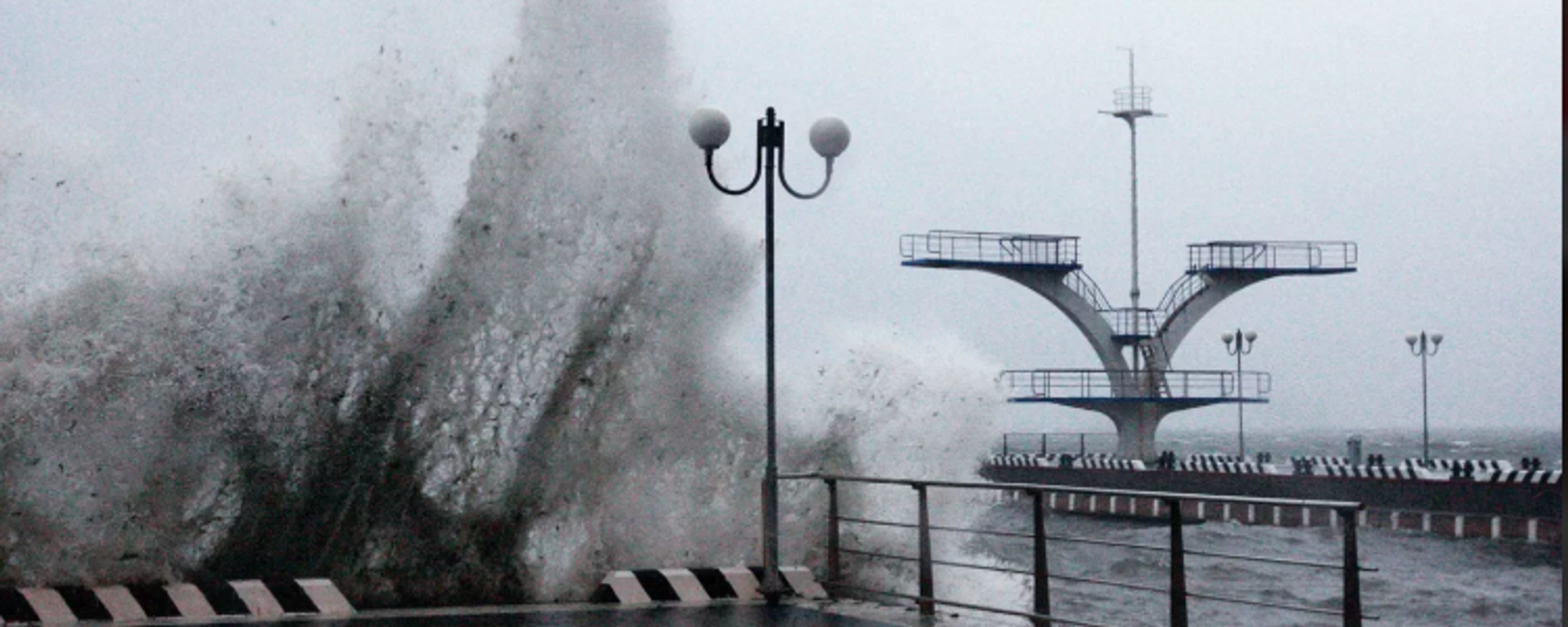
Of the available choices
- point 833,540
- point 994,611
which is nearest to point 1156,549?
point 994,611


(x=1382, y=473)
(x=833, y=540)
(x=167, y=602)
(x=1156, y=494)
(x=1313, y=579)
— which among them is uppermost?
(x=1156, y=494)

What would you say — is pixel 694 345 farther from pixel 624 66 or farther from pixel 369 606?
pixel 369 606

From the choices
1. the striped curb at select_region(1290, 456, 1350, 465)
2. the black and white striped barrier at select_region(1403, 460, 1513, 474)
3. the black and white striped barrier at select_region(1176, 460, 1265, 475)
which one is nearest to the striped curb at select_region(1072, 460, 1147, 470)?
the black and white striped barrier at select_region(1176, 460, 1265, 475)

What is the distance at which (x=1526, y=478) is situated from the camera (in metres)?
42.6

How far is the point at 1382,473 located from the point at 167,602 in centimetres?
4144

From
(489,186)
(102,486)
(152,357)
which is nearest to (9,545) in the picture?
(102,486)

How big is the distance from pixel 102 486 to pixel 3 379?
107 centimetres

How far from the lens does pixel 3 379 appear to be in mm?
14602

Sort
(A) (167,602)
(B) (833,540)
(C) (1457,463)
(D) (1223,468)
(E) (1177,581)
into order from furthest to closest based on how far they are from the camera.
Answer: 1. (D) (1223,468)
2. (C) (1457,463)
3. (B) (833,540)
4. (A) (167,602)
5. (E) (1177,581)

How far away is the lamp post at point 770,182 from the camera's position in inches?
535

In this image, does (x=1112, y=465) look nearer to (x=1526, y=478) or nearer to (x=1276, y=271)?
(x=1276, y=271)

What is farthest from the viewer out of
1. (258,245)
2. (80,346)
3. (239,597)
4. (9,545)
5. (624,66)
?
(624,66)

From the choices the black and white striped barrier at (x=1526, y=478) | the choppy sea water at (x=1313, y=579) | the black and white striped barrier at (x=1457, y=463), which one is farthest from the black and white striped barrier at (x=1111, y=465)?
the black and white striped barrier at (x=1526, y=478)

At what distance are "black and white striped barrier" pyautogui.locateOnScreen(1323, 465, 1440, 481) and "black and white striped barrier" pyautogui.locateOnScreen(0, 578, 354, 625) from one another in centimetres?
3738
